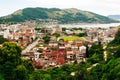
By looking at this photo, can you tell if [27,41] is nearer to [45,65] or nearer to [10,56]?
[45,65]

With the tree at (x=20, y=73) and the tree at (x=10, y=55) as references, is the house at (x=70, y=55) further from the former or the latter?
the tree at (x=20, y=73)

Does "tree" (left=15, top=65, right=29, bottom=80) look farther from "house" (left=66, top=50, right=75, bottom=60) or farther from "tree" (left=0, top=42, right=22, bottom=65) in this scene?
"house" (left=66, top=50, right=75, bottom=60)

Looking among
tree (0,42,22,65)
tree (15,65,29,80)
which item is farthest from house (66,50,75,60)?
tree (15,65,29,80)

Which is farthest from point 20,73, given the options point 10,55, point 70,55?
point 70,55

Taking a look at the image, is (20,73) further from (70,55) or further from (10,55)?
(70,55)

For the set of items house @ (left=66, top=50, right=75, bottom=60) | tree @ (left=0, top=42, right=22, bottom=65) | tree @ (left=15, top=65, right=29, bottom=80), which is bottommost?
house @ (left=66, top=50, right=75, bottom=60)

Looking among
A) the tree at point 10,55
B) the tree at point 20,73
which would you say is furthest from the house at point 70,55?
the tree at point 20,73

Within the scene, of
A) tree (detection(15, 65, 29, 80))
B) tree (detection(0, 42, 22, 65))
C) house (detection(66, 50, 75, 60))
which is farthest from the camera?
house (detection(66, 50, 75, 60))

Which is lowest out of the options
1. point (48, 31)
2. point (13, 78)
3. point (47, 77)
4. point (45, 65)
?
point (48, 31)

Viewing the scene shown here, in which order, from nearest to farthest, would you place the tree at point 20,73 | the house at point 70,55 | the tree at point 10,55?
the tree at point 20,73, the tree at point 10,55, the house at point 70,55

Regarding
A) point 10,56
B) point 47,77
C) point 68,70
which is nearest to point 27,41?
point 68,70

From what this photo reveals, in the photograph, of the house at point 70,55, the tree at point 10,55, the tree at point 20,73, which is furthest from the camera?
the house at point 70,55
